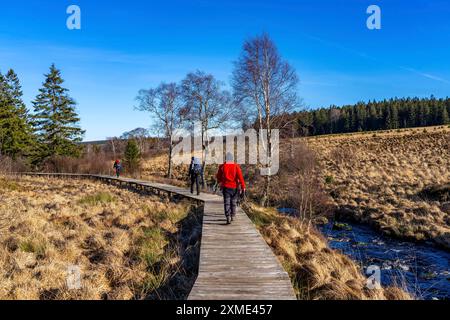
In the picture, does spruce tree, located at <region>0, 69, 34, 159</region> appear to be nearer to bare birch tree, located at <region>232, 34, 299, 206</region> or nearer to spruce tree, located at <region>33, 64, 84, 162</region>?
spruce tree, located at <region>33, 64, 84, 162</region>

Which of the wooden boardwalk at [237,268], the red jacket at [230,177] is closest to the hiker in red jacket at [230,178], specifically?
the red jacket at [230,177]

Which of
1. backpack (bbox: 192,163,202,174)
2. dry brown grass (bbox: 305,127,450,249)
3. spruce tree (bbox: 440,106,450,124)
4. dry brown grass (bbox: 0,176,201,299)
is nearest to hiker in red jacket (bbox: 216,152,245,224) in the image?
dry brown grass (bbox: 0,176,201,299)

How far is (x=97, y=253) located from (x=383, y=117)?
9167 centimetres

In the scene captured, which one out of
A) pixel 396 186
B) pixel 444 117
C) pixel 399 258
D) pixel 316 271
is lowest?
pixel 399 258

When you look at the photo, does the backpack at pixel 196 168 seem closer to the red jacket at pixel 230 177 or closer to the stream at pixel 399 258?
the red jacket at pixel 230 177

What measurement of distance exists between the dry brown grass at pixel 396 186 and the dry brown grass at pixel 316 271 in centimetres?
533

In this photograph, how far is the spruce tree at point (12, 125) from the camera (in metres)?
32.8

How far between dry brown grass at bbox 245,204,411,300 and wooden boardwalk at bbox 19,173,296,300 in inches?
22.8

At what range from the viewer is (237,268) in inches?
194

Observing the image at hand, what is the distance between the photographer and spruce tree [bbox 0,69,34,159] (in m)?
32.8

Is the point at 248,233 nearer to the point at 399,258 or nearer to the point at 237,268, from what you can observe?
the point at 237,268

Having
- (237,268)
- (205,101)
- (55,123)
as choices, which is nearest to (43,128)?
(55,123)

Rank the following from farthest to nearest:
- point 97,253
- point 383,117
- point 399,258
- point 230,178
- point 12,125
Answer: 1. point 383,117
2. point 12,125
3. point 399,258
4. point 230,178
5. point 97,253
